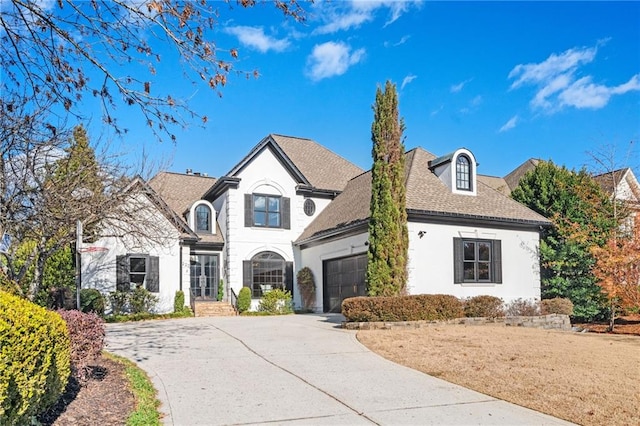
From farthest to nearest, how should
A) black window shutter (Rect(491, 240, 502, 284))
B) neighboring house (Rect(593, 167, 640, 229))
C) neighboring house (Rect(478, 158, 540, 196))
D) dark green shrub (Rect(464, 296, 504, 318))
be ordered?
neighboring house (Rect(478, 158, 540, 196)) → neighboring house (Rect(593, 167, 640, 229)) → black window shutter (Rect(491, 240, 502, 284)) → dark green shrub (Rect(464, 296, 504, 318))

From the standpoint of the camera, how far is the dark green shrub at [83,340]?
7016 mm

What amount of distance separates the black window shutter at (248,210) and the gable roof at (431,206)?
2.85 m

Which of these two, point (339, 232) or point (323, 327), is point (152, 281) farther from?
point (323, 327)

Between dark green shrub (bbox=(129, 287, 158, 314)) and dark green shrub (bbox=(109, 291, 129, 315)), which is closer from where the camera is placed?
dark green shrub (bbox=(109, 291, 129, 315))

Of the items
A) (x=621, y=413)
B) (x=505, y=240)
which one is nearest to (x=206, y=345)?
(x=621, y=413)

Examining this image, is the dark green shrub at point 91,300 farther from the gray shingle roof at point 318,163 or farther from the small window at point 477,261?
the small window at point 477,261

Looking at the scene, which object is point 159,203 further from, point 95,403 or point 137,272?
point 95,403

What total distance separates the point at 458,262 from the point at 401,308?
4.71 m

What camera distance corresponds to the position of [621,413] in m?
5.91

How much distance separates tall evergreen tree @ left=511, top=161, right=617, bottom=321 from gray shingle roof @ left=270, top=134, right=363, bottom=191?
949cm

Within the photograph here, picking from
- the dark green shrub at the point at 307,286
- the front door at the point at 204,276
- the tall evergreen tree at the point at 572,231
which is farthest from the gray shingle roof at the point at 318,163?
the tall evergreen tree at the point at 572,231

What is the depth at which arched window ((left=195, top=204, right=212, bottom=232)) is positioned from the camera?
79.4ft

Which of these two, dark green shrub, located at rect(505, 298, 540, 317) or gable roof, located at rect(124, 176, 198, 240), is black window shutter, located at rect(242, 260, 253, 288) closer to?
gable roof, located at rect(124, 176, 198, 240)

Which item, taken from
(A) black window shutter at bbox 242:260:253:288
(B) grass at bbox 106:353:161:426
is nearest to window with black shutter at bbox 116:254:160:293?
(A) black window shutter at bbox 242:260:253:288
